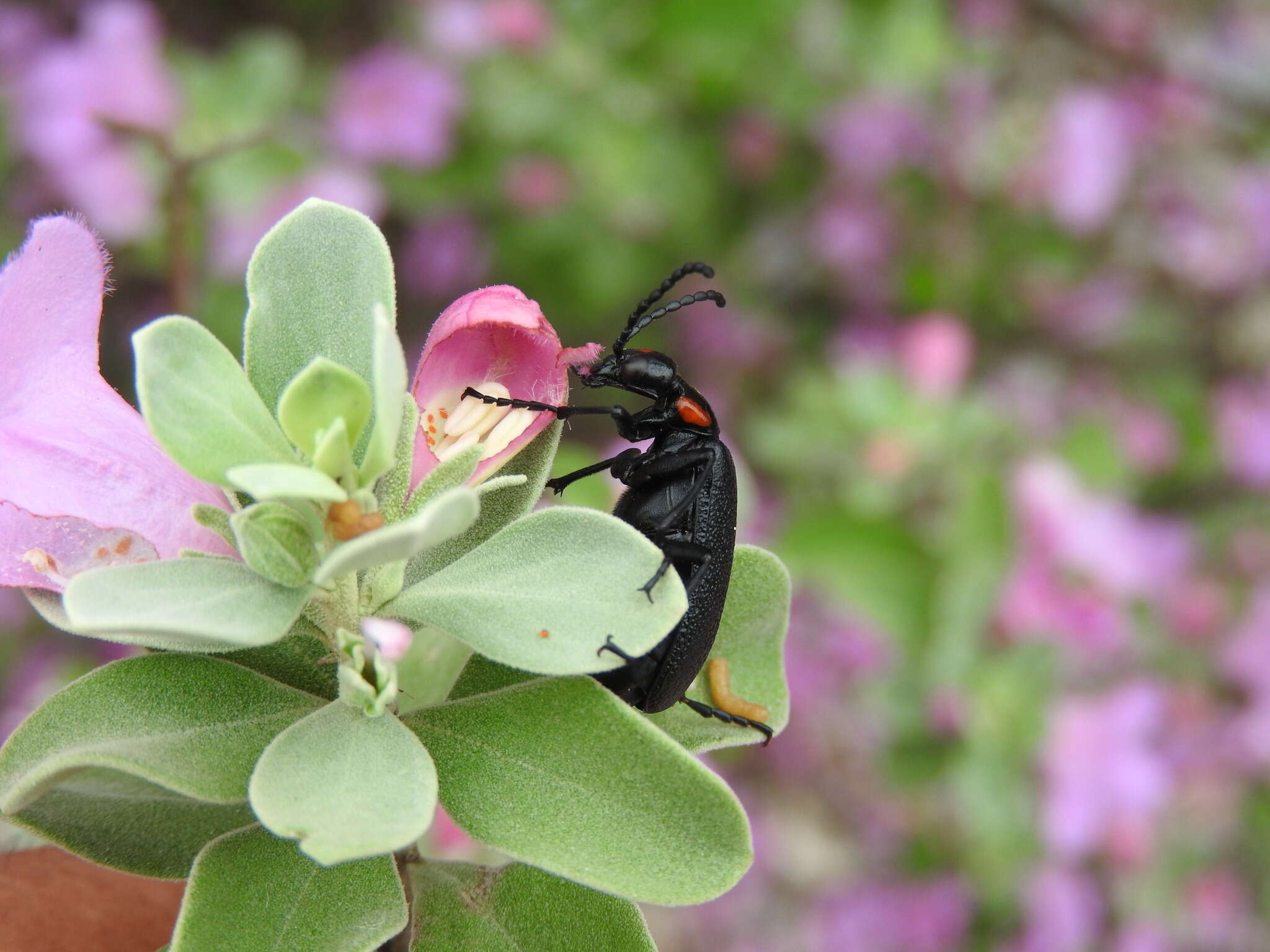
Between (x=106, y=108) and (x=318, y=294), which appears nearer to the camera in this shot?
(x=318, y=294)

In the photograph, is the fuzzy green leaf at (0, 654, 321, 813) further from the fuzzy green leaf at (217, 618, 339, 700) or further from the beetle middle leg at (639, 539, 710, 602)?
the beetle middle leg at (639, 539, 710, 602)

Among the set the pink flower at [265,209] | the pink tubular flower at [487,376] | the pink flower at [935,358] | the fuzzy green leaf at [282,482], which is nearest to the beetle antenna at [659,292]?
the pink tubular flower at [487,376]

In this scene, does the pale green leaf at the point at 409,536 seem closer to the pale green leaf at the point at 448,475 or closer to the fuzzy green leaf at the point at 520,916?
the pale green leaf at the point at 448,475

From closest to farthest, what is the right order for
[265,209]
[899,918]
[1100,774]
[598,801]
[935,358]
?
[598,801]
[1100,774]
[265,209]
[935,358]
[899,918]

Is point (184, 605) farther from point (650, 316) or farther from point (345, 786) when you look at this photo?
point (650, 316)

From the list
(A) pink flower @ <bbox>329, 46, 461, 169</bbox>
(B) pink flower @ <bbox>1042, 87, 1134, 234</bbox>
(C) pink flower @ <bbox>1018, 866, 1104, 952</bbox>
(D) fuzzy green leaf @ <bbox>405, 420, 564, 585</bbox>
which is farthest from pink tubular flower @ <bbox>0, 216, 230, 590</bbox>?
(B) pink flower @ <bbox>1042, 87, 1134, 234</bbox>

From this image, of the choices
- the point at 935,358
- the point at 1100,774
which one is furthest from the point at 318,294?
the point at 935,358
